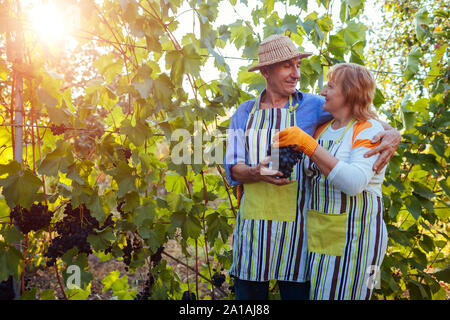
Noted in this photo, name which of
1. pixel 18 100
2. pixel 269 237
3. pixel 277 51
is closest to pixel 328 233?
Result: pixel 269 237

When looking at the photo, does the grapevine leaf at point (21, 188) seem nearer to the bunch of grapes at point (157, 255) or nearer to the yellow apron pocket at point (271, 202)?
the bunch of grapes at point (157, 255)

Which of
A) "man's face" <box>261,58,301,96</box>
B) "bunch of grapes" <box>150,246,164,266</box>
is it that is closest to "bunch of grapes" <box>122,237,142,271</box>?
"bunch of grapes" <box>150,246,164,266</box>

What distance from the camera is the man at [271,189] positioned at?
1.38 meters

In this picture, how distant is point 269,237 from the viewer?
4.58 feet

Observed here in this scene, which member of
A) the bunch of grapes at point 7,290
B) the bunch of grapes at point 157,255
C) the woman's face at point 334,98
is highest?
the woman's face at point 334,98

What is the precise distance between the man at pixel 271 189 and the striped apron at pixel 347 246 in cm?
9

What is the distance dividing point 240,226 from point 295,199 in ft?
0.86

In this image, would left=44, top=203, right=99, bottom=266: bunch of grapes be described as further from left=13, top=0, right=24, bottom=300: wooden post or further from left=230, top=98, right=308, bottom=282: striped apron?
left=230, top=98, right=308, bottom=282: striped apron

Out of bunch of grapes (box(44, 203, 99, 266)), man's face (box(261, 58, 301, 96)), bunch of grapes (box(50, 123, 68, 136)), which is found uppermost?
man's face (box(261, 58, 301, 96))

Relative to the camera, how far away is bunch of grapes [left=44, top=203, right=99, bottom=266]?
1.46 metres

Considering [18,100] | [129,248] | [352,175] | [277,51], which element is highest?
[277,51]

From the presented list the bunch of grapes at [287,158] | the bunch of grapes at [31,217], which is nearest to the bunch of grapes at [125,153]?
the bunch of grapes at [31,217]

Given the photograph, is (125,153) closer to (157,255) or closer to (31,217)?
(31,217)

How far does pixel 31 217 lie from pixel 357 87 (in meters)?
1.32
